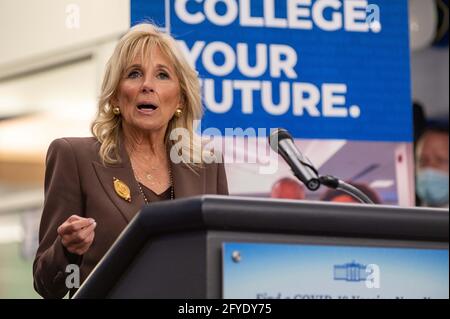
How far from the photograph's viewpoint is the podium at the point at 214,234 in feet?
4.34

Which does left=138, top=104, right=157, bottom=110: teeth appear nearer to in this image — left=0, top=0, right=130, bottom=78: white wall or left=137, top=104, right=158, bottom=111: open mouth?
left=137, top=104, right=158, bottom=111: open mouth

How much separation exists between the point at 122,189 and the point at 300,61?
1669 millimetres

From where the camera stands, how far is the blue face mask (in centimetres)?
379

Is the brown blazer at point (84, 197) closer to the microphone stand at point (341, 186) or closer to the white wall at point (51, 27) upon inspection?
the microphone stand at point (341, 186)

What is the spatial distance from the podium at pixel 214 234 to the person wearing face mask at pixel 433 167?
233 centimetres

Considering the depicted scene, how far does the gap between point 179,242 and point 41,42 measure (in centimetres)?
219

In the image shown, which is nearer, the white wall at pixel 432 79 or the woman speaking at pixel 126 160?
the woman speaking at pixel 126 160

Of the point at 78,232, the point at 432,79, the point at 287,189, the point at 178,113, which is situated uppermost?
the point at 432,79

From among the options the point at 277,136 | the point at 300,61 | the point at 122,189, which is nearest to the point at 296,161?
the point at 277,136

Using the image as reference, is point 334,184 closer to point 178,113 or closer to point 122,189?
point 122,189

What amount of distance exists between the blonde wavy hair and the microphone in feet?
1.50

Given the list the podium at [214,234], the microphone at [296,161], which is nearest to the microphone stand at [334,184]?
the microphone at [296,161]

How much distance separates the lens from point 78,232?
69.3 inches

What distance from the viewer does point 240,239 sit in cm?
135
